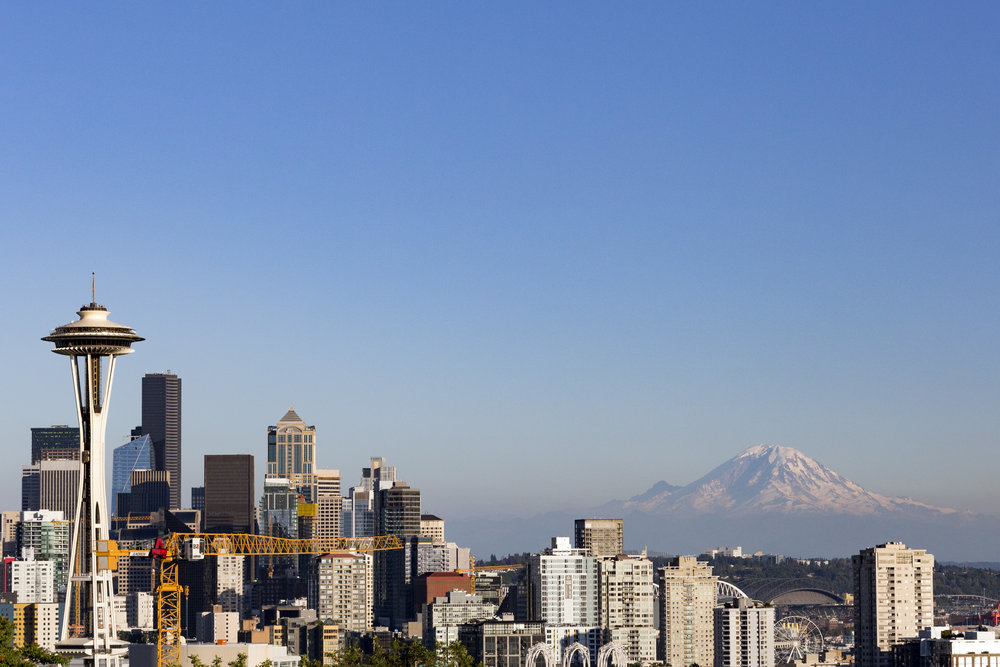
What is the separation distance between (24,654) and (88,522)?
26.3m

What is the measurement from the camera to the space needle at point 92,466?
187125 mm

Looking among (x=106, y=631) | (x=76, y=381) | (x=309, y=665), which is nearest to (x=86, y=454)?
(x=76, y=381)

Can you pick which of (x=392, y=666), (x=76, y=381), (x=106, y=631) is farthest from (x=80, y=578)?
(x=392, y=666)

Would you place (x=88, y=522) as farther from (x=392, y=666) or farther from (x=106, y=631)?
(x=392, y=666)

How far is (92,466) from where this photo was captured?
188000 mm

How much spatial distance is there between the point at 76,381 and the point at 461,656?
2084 inches

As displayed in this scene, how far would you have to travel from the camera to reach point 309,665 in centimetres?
18412

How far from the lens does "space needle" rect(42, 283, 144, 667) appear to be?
187 metres

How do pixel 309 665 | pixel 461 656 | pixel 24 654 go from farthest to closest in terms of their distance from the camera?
pixel 461 656, pixel 309 665, pixel 24 654

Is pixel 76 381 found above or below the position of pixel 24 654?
above

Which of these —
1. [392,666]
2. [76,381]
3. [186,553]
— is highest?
[76,381]

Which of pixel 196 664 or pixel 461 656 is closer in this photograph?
pixel 196 664

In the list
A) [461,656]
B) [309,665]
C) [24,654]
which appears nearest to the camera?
[24,654]

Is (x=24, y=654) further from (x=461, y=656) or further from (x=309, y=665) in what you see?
(x=461, y=656)
